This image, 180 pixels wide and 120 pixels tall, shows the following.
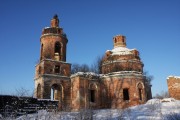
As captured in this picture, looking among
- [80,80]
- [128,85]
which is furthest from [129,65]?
[80,80]

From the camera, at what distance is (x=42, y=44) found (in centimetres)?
2278

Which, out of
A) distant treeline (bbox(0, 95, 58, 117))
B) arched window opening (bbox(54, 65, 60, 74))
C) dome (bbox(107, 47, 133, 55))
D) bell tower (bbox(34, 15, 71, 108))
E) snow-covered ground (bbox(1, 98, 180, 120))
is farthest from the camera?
dome (bbox(107, 47, 133, 55))

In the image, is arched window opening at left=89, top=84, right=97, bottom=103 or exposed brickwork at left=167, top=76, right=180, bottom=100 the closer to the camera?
exposed brickwork at left=167, top=76, right=180, bottom=100

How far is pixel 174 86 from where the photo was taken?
64.5 ft

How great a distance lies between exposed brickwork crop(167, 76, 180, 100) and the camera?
19.6 meters

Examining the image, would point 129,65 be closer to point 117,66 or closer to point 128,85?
point 117,66

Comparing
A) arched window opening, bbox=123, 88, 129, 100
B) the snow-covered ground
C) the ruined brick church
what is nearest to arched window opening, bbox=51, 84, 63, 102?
the ruined brick church

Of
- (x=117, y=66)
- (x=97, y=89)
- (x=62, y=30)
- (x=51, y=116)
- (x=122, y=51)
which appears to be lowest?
(x=51, y=116)

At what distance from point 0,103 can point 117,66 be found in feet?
46.0

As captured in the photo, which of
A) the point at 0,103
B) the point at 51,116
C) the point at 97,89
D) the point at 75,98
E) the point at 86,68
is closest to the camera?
Result: the point at 51,116

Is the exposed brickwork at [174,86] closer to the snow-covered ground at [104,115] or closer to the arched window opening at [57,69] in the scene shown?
the snow-covered ground at [104,115]

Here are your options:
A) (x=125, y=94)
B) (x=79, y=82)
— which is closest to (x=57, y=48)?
(x=79, y=82)

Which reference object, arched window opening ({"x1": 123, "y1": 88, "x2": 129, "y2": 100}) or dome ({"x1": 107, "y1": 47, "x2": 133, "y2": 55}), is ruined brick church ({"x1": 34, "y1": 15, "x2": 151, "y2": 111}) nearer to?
arched window opening ({"x1": 123, "y1": 88, "x2": 129, "y2": 100})

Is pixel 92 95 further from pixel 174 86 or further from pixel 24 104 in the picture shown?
pixel 24 104
